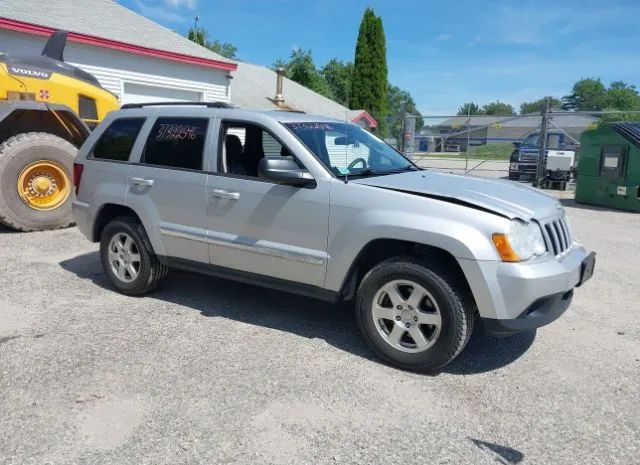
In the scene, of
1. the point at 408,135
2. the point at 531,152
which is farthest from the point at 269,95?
the point at 531,152

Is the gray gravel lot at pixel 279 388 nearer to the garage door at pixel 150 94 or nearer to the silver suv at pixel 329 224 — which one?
the silver suv at pixel 329 224

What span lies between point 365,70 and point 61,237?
108 feet

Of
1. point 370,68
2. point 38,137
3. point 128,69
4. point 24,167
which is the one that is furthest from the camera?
point 370,68

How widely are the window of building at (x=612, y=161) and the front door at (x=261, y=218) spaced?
9539mm

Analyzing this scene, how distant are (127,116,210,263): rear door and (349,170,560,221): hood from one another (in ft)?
4.83

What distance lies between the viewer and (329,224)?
12.9ft

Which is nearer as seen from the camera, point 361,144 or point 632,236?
point 361,144

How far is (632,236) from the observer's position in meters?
8.82

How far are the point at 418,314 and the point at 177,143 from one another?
260cm

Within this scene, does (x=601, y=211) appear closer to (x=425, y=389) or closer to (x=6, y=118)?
(x=425, y=389)

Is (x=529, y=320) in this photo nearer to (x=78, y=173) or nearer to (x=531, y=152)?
→ (x=78, y=173)

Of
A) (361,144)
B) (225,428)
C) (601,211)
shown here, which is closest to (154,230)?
(361,144)

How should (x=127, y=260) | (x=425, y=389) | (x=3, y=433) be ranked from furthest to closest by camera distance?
(x=127, y=260) < (x=425, y=389) < (x=3, y=433)

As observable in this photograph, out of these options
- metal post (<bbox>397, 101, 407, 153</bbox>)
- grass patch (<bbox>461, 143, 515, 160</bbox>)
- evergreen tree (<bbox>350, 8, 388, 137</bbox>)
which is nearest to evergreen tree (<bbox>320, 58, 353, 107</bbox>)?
evergreen tree (<bbox>350, 8, 388, 137</bbox>)
